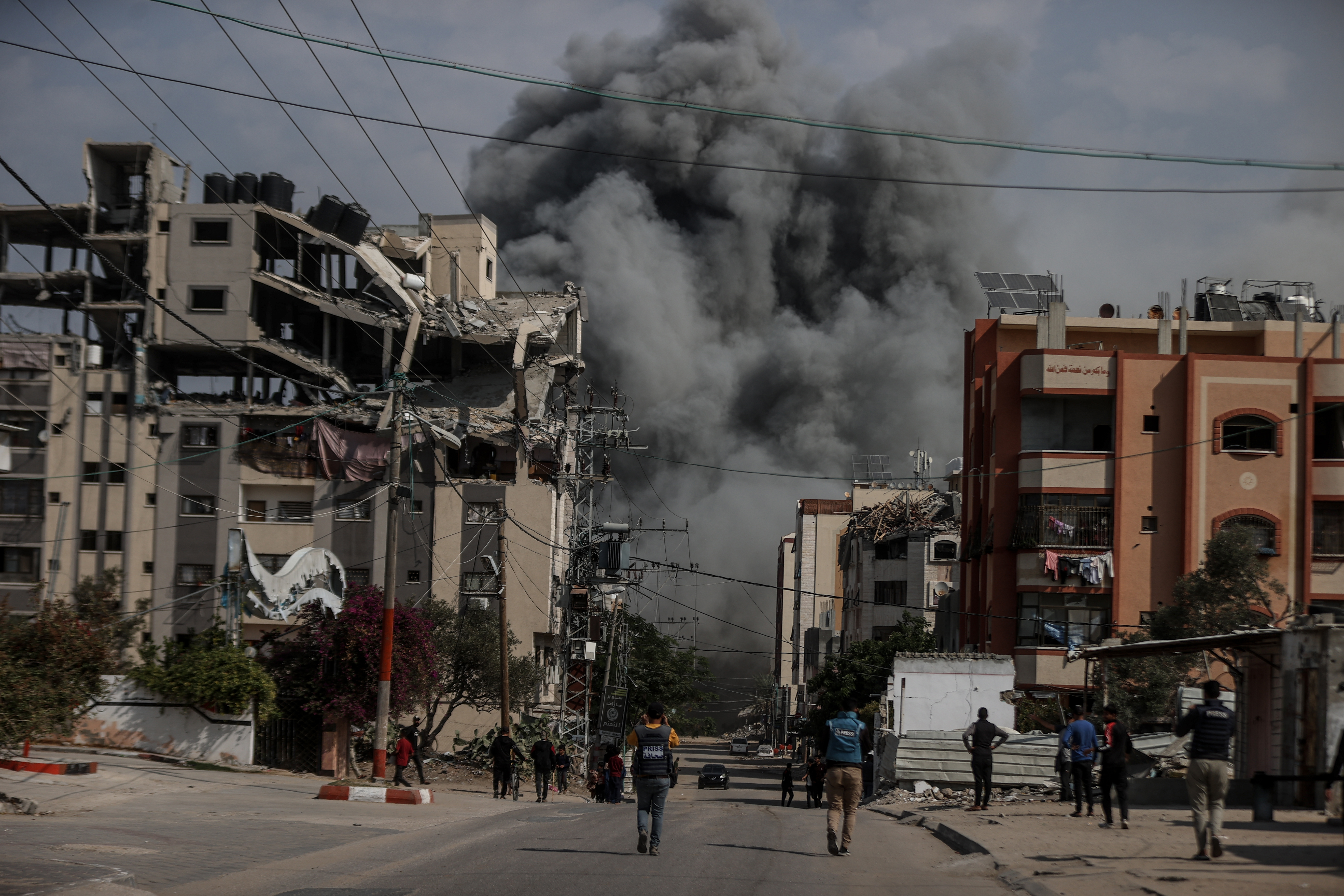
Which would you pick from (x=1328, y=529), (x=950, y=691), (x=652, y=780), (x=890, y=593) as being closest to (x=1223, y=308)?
(x=1328, y=529)

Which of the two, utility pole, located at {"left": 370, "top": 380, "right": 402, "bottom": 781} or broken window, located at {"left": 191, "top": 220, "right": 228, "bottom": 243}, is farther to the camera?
broken window, located at {"left": 191, "top": 220, "right": 228, "bottom": 243}

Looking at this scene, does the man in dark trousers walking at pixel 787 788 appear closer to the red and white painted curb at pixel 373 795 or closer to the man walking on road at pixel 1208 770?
the red and white painted curb at pixel 373 795

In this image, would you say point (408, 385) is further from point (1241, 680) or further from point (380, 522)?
point (380, 522)

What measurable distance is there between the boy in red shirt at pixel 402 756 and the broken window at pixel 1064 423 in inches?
1066

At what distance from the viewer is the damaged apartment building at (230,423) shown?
197 feet

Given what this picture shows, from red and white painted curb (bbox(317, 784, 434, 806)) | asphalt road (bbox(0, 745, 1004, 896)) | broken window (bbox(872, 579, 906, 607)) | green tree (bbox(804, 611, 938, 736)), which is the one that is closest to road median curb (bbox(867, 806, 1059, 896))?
asphalt road (bbox(0, 745, 1004, 896))

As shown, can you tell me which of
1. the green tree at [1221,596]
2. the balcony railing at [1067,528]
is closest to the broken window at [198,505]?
the balcony railing at [1067,528]

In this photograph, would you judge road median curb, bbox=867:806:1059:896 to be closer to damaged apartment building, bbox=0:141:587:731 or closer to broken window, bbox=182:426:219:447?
damaged apartment building, bbox=0:141:587:731

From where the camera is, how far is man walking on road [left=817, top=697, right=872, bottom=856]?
14.7 meters

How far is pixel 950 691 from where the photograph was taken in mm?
41031

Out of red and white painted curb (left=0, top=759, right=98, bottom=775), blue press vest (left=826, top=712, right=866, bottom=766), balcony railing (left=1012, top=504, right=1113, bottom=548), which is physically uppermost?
balcony railing (left=1012, top=504, right=1113, bottom=548)

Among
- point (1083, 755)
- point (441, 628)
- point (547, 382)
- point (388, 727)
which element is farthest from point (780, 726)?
point (1083, 755)

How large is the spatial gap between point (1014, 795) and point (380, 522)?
126 feet

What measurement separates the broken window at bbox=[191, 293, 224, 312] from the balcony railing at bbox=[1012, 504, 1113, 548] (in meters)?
39.5
